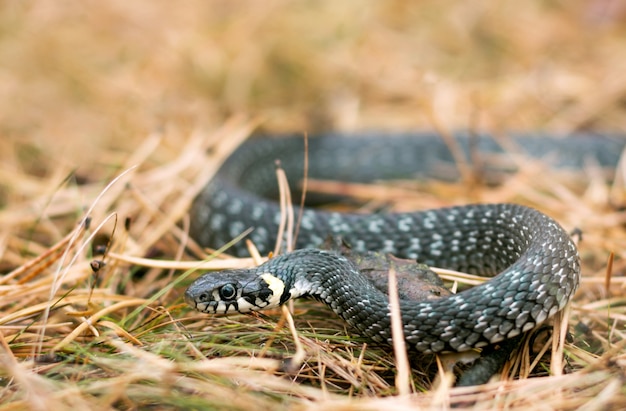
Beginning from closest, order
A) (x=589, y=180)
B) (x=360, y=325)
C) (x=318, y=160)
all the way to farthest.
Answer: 1. (x=360, y=325)
2. (x=589, y=180)
3. (x=318, y=160)

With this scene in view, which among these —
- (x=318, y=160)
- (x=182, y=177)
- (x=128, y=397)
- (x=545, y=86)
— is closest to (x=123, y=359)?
(x=128, y=397)

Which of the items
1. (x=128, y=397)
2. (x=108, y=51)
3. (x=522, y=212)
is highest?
(x=108, y=51)

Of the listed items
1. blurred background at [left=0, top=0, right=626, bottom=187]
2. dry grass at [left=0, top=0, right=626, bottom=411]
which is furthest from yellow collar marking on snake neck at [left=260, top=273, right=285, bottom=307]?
blurred background at [left=0, top=0, right=626, bottom=187]

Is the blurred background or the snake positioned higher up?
the blurred background

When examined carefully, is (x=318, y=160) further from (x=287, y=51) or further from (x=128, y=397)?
(x=128, y=397)

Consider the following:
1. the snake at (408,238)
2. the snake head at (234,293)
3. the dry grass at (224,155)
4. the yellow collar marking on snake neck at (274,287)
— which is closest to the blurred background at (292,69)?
the dry grass at (224,155)

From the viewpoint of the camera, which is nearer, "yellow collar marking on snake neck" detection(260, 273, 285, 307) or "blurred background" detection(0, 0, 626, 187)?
"yellow collar marking on snake neck" detection(260, 273, 285, 307)

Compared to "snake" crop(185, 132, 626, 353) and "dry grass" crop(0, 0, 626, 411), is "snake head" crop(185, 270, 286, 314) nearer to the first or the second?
"snake" crop(185, 132, 626, 353)

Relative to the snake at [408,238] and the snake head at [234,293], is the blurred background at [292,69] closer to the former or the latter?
the snake at [408,238]
